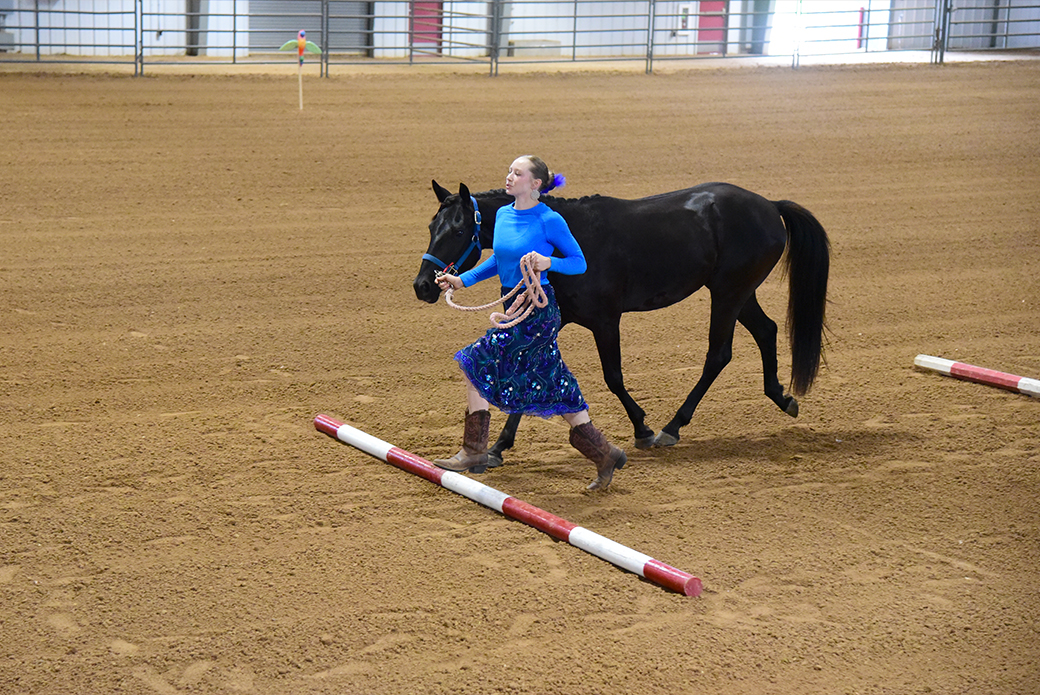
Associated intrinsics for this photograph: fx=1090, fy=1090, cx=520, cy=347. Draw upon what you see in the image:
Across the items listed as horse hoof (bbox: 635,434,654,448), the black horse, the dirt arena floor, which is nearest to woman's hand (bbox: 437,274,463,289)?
the black horse

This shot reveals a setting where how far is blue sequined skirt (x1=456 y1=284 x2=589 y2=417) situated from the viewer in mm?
5070

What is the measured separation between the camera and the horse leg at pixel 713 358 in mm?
5980

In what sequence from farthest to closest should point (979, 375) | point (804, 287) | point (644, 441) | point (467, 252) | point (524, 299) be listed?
point (979, 375), point (804, 287), point (644, 441), point (467, 252), point (524, 299)

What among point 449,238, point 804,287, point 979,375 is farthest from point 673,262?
point 979,375

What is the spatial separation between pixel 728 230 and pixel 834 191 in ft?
24.9

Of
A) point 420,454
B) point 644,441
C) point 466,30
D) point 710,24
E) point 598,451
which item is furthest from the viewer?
point 710,24

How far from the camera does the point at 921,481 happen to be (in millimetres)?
5512

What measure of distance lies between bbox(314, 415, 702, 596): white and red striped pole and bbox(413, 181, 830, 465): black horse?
0.47m

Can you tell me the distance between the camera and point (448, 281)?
16.5ft

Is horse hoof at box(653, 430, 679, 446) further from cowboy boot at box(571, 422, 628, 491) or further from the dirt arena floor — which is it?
cowboy boot at box(571, 422, 628, 491)

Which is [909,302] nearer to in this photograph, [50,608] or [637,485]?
[637,485]

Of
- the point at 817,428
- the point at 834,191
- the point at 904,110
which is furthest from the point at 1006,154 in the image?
the point at 817,428

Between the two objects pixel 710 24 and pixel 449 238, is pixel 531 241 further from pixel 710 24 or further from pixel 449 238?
pixel 710 24

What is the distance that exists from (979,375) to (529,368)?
134 inches
